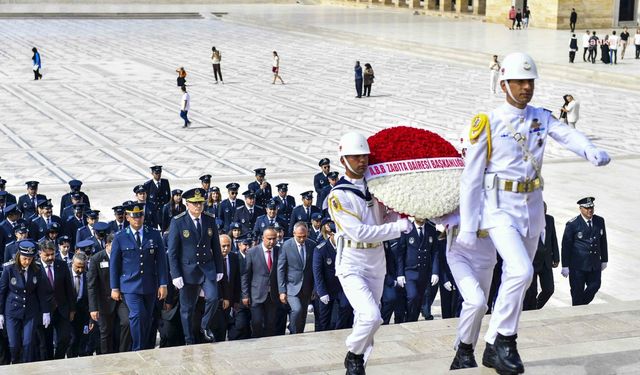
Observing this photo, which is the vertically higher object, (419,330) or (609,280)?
(419,330)

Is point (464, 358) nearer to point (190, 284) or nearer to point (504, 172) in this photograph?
point (504, 172)

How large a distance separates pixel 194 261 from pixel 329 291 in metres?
1.25

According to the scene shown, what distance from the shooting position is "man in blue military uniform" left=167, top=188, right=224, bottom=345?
859cm

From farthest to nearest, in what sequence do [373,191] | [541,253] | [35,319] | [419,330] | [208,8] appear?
[208,8], [541,253], [35,319], [419,330], [373,191]

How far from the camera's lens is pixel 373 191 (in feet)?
19.3

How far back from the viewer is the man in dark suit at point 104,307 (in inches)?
338

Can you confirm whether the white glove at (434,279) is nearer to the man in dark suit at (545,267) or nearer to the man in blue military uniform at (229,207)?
the man in dark suit at (545,267)

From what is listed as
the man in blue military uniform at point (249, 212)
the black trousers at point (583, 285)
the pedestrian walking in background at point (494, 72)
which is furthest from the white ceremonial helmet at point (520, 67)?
the pedestrian walking in background at point (494, 72)

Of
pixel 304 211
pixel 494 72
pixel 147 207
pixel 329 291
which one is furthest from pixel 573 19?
pixel 329 291

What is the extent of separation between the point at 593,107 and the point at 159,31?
26375 mm

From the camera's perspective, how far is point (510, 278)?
558 cm

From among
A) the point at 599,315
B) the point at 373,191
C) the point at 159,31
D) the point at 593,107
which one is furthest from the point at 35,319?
the point at 159,31

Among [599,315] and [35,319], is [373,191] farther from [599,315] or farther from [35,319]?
[35,319]

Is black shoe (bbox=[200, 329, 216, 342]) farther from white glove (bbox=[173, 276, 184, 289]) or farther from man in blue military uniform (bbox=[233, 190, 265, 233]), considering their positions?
man in blue military uniform (bbox=[233, 190, 265, 233])
